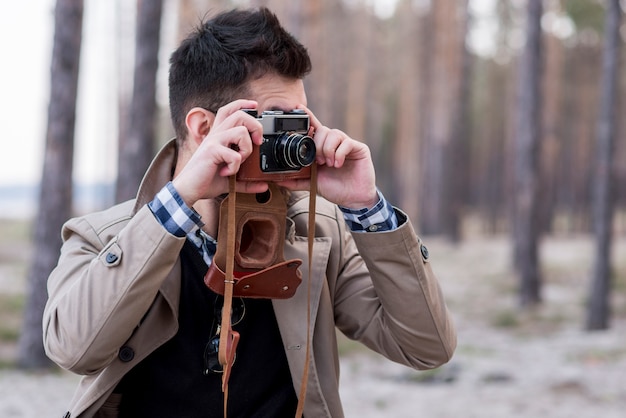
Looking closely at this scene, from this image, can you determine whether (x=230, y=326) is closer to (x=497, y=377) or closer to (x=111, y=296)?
(x=111, y=296)

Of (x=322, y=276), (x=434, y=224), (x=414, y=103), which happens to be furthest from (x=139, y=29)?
(x=414, y=103)

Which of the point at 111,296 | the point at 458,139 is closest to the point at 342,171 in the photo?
the point at 111,296

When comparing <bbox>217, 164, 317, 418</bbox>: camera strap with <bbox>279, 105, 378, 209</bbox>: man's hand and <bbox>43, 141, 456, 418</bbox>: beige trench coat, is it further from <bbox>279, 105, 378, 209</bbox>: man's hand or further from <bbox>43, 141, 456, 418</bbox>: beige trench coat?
<bbox>279, 105, 378, 209</bbox>: man's hand

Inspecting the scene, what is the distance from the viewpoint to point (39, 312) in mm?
6570

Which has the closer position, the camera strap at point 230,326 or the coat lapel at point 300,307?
the camera strap at point 230,326

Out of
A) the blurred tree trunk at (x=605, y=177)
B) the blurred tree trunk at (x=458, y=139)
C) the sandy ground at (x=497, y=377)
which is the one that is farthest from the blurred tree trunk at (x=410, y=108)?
the blurred tree trunk at (x=605, y=177)

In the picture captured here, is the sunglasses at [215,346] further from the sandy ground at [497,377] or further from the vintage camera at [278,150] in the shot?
the sandy ground at [497,377]

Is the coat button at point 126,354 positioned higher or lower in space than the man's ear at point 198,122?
lower

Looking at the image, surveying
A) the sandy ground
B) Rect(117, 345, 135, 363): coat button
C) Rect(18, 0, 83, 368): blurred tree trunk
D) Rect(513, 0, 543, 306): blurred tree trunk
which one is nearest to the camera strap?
Rect(117, 345, 135, 363): coat button

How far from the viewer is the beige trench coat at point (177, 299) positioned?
189cm

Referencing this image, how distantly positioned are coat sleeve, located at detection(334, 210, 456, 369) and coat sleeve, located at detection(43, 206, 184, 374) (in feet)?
1.79

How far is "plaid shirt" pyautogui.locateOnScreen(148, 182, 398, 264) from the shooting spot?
1.92m

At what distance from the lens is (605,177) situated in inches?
325

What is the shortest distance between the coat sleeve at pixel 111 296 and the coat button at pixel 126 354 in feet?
0.11
